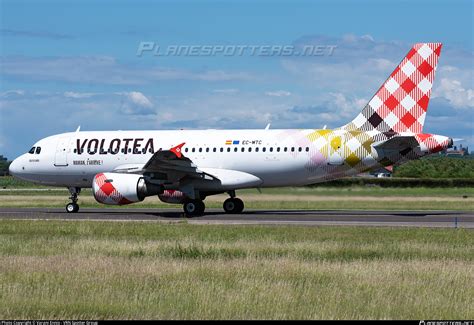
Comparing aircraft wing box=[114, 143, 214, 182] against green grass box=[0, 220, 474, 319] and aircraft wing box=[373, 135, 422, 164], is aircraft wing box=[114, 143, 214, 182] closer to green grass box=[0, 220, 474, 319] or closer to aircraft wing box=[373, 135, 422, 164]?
aircraft wing box=[373, 135, 422, 164]

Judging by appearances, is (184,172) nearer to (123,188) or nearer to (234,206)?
(123,188)

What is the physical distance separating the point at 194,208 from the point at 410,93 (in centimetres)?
1135

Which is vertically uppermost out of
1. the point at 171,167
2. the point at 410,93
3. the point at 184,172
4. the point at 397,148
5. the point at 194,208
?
the point at 410,93

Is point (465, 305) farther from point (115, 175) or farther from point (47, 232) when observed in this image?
point (115, 175)

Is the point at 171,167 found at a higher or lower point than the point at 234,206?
higher

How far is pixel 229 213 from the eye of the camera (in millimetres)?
40688

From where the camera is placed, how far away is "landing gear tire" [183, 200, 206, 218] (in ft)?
125

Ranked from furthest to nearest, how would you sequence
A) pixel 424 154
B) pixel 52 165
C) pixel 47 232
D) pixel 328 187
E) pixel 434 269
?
pixel 328 187, pixel 52 165, pixel 424 154, pixel 47 232, pixel 434 269

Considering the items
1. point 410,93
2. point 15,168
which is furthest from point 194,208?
point 15,168

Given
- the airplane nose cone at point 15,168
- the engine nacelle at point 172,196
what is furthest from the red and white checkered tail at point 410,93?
the airplane nose cone at point 15,168

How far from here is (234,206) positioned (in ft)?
134

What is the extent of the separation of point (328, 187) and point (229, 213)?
11170mm

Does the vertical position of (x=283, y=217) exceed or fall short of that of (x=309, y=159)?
it falls short

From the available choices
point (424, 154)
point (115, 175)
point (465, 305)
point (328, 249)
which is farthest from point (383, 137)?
point (465, 305)
